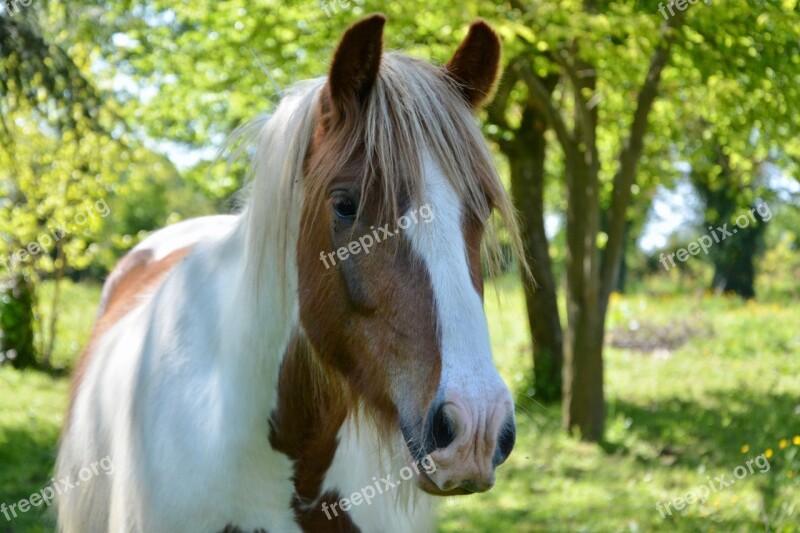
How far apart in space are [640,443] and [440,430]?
707 cm

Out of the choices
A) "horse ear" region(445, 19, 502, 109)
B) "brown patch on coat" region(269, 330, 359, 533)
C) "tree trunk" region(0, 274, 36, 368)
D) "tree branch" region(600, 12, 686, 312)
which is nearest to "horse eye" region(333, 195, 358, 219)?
"brown patch on coat" region(269, 330, 359, 533)

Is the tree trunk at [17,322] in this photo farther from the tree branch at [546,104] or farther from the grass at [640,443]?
the tree branch at [546,104]

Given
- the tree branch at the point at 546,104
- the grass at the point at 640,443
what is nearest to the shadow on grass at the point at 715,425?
the grass at the point at 640,443

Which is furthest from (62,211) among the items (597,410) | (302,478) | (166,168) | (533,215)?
(302,478)

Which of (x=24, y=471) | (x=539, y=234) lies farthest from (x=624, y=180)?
(x=24, y=471)

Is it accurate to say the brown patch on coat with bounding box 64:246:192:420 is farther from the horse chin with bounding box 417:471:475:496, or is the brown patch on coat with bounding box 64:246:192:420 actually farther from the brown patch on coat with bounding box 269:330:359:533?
the horse chin with bounding box 417:471:475:496

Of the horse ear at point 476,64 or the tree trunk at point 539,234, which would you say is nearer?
the horse ear at point 476,64

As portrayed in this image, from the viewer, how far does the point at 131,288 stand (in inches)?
147

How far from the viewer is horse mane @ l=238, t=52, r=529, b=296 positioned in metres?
2.03

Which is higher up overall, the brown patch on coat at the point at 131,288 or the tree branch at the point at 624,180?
the brown patch on coat at the point at 131,288

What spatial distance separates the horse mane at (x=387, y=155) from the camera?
203cm

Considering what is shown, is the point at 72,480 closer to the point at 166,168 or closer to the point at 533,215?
the point at 533,215

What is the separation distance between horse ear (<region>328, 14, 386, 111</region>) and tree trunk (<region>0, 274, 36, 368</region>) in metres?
10.7

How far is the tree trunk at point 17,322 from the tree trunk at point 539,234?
24.0ft
